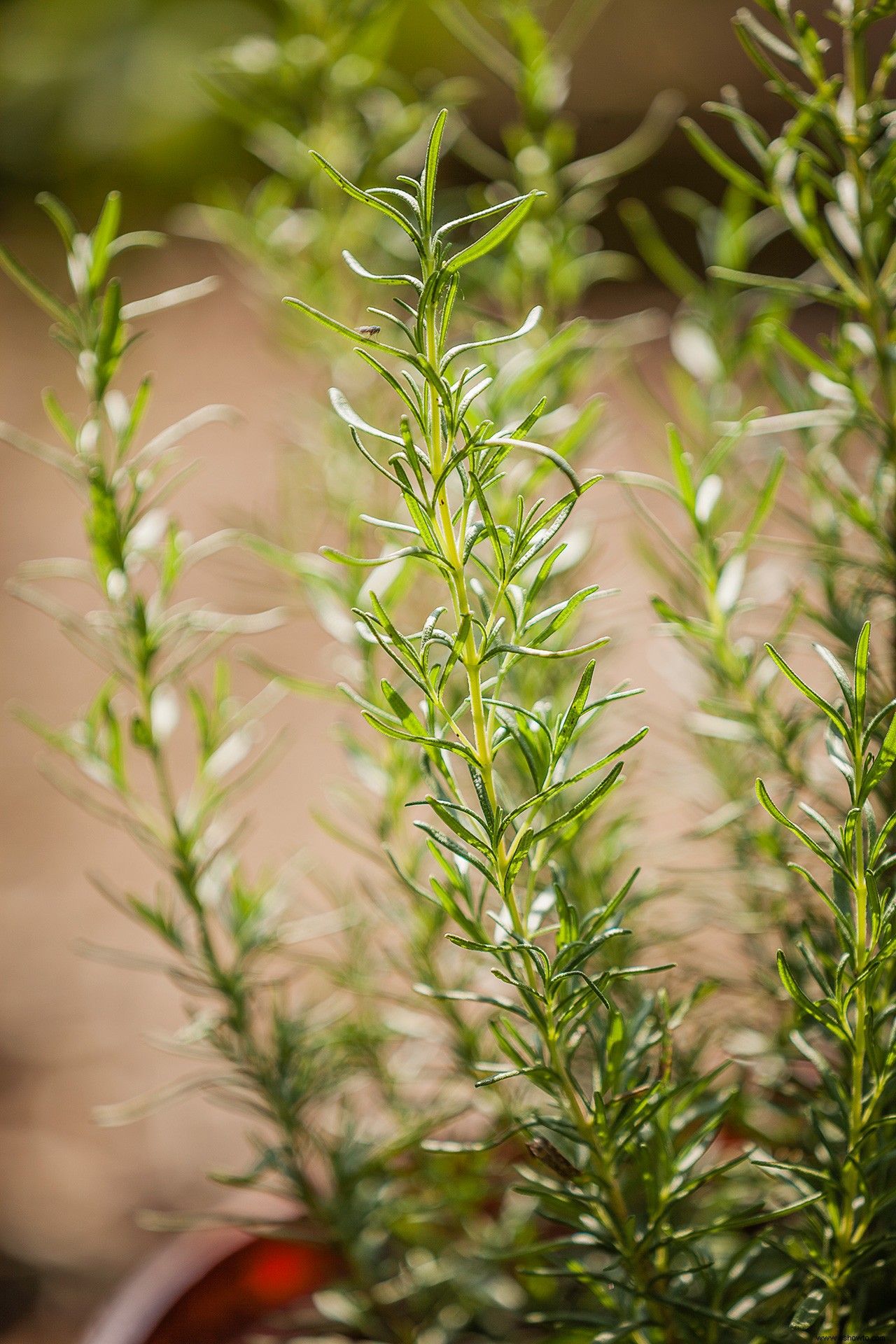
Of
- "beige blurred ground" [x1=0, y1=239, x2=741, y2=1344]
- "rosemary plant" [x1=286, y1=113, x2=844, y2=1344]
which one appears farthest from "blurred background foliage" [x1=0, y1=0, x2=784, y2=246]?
"rosemary plant" [x1=286, y1=113, x2=844, y2=1344]

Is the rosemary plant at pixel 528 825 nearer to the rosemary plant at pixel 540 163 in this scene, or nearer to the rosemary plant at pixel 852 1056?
the rosemary plant at pixel 852 1056

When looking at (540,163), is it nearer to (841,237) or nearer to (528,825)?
(841,237)

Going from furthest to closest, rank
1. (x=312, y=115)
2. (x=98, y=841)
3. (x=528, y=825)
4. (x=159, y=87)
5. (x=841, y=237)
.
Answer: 1. (x=159, y=87)
2. (x=98, y=841)
3. (x=312, y=115)
4. (x=841, y=237)
5. (x=528, y=825)

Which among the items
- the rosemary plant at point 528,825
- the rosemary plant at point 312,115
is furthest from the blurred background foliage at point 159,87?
the rosemary plant at point 528,825

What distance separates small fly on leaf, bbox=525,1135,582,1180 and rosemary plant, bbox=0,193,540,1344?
0.14 meters

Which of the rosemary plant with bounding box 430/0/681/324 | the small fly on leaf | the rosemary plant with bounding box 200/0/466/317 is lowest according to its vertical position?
the small fly on leaf

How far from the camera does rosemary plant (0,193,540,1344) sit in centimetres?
38

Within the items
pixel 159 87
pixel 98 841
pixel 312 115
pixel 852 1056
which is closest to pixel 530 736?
pixel 852 1056

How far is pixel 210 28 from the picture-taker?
88.7 inches

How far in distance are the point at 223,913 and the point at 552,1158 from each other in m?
0.22

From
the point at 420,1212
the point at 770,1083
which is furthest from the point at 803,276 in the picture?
the point at 420,1212

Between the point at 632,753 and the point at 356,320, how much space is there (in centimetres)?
38

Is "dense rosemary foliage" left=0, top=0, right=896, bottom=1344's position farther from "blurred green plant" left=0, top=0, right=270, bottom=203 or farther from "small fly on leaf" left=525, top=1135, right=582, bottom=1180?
"blurred green plant" left=0, top=0, right=270, bottom=203

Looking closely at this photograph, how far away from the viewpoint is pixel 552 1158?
0.32 meters
